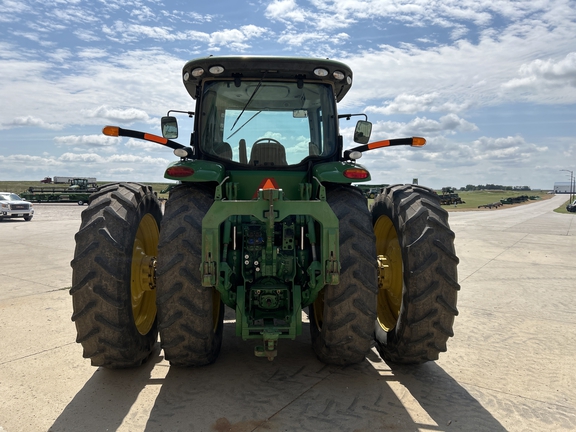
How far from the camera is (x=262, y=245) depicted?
360 centimetres

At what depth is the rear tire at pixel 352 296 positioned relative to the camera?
3367mm

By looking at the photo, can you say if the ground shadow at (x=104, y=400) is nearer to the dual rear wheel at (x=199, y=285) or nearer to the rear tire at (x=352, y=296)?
the dual rear wheel at (x=199, y=285)

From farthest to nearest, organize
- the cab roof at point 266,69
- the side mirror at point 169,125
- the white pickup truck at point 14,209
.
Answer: the white pickup truck at point 14,209
the side mirror at point 169,125
the cab roof at point 266,69

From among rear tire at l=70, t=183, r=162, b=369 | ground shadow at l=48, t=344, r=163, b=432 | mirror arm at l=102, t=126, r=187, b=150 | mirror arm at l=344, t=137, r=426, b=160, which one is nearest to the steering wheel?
mirror arm at l=344, t=137, r=426, b=160

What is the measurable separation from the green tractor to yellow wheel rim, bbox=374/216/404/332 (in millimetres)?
27

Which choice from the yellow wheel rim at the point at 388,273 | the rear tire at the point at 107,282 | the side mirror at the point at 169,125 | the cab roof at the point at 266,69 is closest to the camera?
the rear tire at the point at 107,282

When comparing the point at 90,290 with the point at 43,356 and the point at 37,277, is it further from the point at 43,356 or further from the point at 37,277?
the point at 37,277

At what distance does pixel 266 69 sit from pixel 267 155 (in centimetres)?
79

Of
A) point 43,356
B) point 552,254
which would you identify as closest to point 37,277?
point 43,356

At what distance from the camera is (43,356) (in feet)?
13.9

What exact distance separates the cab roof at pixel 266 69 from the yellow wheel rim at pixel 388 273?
1.54 m

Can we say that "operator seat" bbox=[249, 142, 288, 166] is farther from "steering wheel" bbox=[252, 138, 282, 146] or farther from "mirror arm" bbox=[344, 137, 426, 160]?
"mirror arm" bbox=[344, 137, 426, 160]

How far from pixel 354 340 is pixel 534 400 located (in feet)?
4.92

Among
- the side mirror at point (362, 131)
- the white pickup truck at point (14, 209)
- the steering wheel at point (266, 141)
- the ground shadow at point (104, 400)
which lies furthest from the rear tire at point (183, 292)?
the white pickup truck at point (14, 209)
